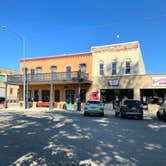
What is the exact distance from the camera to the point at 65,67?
129 ft

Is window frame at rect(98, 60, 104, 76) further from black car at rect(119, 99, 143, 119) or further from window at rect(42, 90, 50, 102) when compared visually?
black car at rect(119, 99, 143, 119)

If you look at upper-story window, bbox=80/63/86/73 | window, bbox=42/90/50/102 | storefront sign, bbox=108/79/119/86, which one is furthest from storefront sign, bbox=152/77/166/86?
window, bbox=42/90/50/102

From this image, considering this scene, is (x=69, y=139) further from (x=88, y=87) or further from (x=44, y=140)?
(x=88, y=87)

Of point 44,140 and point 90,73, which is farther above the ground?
point 90,73

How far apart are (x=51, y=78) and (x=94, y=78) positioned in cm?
602

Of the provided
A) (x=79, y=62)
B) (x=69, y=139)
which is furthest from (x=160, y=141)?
(x=79, y=62)

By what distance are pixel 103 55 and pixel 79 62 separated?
148 inches

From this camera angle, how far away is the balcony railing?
35094 mm

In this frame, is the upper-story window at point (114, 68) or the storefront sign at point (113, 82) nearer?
the storefront sign at point (113, 82)

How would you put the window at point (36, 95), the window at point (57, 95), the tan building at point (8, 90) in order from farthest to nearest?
the tan building at point (8, 90) → the window at point (36, 95) → the window at point (57, 95)

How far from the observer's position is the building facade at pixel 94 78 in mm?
33250

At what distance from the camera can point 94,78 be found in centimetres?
3662

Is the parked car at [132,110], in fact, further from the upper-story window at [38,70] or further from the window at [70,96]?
the upper-story window at [38,70]

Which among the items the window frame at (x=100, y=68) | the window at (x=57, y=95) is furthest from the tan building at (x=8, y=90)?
the window frame at (x=100, y=68)
